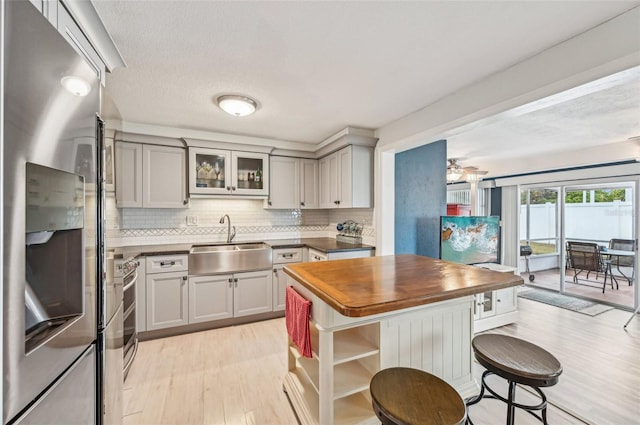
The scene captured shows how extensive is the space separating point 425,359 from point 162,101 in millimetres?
3077

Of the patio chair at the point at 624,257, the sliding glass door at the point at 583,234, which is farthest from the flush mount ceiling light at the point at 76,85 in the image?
the patio chair at the point at 624,257

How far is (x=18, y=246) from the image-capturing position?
64 centimetres

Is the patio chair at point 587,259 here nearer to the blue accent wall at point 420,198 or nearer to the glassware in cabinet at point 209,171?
the blue accent wall at point 420,198

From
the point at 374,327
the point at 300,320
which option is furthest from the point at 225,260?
A: the point at 374,327

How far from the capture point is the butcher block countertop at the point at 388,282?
1217 millimetres

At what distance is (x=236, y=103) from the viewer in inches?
94.1

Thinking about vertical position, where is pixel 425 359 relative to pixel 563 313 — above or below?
above

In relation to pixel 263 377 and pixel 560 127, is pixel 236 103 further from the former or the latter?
pixel 560 127

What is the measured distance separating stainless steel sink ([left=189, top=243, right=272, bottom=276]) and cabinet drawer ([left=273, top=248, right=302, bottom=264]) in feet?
0.39

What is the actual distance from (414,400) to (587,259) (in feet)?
18.4

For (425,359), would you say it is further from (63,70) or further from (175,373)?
(63,70)

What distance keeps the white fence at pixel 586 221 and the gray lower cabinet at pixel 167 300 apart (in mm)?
6362

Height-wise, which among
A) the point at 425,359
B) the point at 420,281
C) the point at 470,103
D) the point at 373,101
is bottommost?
the point at 425,359

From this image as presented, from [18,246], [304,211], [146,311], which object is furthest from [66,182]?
[304,211]
